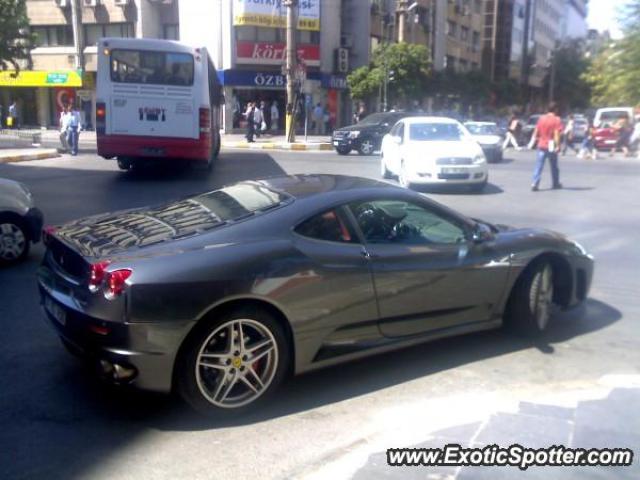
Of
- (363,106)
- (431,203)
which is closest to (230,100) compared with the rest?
(363,106)

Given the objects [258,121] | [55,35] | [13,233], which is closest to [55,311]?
[13,233]

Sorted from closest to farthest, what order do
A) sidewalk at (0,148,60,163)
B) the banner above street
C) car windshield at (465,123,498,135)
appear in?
sidewalk at (0,148,60,163), car windshield at (465,123,498,135), the banner above street

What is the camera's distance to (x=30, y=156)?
22922 millimetres

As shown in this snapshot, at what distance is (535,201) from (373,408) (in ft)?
34.3

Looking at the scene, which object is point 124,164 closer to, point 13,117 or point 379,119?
point 379,119

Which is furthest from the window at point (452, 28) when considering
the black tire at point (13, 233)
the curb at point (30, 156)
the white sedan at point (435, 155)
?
the black tire at point (13, 233)

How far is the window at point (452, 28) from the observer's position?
59931mm

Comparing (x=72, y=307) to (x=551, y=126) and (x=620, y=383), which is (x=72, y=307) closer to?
(x=620, y=383)

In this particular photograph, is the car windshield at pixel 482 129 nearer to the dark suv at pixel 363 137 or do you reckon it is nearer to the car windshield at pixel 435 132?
the dark suv at pixel 363 137

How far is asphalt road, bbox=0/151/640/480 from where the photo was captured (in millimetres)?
3732

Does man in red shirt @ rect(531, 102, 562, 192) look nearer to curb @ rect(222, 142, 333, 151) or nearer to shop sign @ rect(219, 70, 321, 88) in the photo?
curb @ rect(222, 142, 333, 151)

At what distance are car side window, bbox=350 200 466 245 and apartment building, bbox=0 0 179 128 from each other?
1577 inches

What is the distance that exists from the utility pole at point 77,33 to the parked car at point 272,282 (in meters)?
39.3

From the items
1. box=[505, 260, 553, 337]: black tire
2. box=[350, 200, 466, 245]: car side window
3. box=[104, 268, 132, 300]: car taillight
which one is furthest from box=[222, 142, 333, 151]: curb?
box=[104, 268, 132, 300]: car taillight
